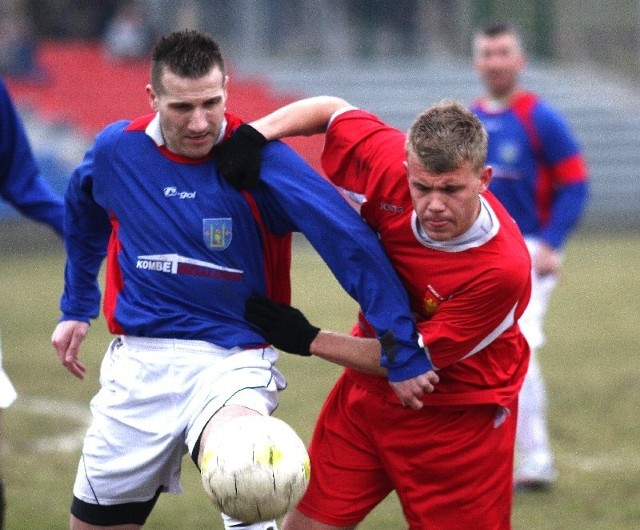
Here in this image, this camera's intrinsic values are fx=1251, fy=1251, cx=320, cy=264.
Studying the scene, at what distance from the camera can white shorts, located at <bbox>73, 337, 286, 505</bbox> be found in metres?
4.45

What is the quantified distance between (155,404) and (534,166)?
357 cm

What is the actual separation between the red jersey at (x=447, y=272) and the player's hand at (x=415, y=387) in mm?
80

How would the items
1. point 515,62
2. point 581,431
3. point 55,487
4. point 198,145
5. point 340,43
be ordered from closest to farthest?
point 198,145 < point 55,487 < point 515,62 < point 581,431 < point 340,43

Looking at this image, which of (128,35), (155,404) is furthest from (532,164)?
(128,35)

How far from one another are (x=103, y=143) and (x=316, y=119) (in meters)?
0.81

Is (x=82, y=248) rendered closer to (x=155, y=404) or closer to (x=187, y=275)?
(x=187, y=275)

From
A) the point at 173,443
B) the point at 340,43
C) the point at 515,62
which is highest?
the point at 515,62

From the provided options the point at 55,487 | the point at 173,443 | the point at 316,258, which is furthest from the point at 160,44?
the point at 316,258

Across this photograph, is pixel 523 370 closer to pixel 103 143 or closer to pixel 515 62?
pixel 103 143

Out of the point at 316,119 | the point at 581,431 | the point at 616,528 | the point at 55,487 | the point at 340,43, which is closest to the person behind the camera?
the point at 316,119

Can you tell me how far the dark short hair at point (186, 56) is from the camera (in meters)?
Result: 4.42

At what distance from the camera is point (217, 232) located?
453cm

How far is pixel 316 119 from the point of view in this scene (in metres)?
4.81

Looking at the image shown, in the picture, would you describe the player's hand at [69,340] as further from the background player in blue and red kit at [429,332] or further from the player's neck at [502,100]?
the player's neck at [502,100]
